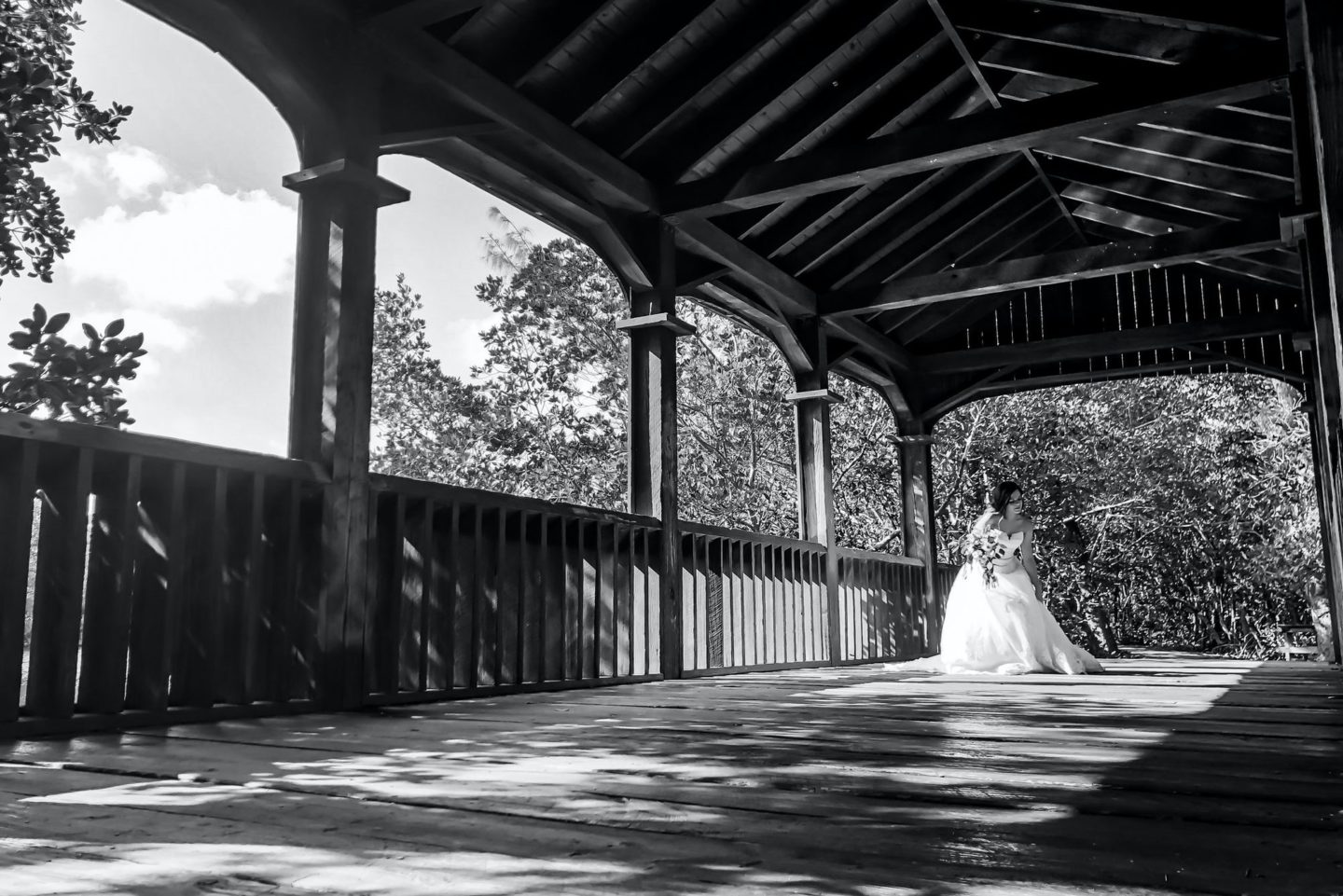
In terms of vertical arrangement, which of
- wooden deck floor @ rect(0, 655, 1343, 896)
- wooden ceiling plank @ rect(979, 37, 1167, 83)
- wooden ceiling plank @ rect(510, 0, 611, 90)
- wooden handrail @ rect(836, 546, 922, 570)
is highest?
wooden ceiling plank @ rect(979, 37, 1167, 83)

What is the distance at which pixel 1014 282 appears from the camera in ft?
24.5

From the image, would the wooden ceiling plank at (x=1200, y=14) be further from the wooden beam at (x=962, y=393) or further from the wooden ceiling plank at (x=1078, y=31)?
the wooden beam at (x=962, y=393)

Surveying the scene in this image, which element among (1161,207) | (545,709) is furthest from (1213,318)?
(545,709)

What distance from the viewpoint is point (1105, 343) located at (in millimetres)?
9016

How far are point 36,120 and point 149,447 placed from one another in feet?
4.87

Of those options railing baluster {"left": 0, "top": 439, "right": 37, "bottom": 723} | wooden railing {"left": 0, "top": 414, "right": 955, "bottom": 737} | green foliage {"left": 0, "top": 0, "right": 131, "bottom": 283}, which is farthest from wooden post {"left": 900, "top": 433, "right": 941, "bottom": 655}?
railing baluster {"left": 0, "top": 439, "right": 37, "bottom": 723}

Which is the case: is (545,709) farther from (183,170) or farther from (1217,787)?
(183,170)

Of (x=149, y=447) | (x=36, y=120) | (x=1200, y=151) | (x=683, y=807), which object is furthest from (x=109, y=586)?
(x=1200, y=151)

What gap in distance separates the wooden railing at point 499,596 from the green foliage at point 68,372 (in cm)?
95

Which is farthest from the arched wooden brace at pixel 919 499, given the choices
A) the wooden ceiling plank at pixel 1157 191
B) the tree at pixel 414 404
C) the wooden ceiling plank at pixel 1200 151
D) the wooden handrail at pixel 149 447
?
the tree at pixel 414 404

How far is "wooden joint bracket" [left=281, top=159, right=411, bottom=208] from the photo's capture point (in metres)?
4.03

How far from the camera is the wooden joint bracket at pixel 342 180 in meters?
4.03

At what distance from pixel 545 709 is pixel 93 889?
259 cm

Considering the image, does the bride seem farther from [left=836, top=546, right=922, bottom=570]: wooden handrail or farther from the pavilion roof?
the pavilion roof
